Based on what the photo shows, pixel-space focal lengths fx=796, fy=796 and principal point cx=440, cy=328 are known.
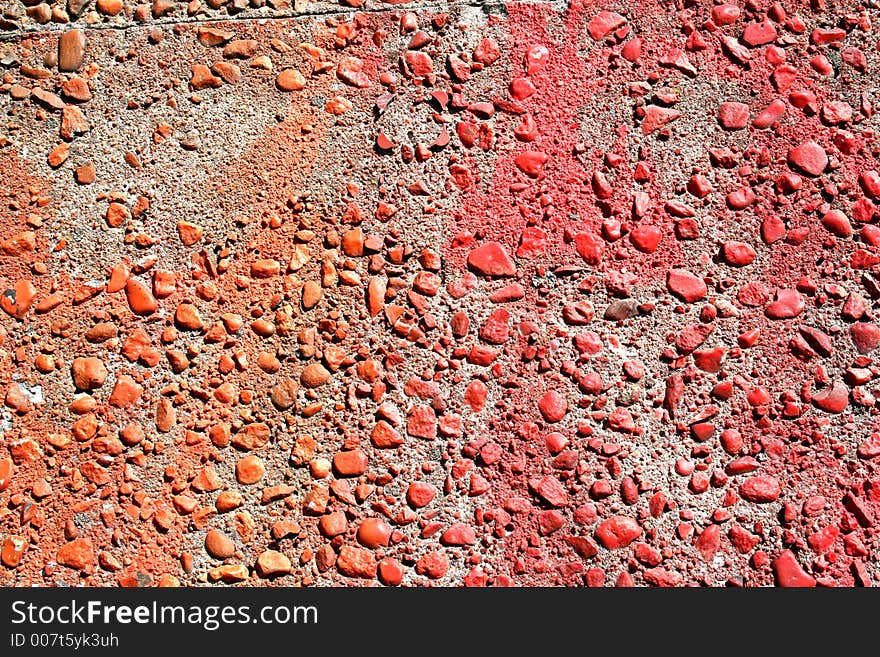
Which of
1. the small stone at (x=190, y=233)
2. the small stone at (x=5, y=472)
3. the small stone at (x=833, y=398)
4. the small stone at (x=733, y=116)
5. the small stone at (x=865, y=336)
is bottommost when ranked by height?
the small stone at (x=5, y=472)

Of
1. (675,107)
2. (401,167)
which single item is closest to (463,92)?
(401,167)

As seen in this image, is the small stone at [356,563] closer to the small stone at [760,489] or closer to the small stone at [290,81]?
the small stone at [760,489]

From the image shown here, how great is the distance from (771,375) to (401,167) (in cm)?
70

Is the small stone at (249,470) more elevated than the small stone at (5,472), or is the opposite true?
the small stone at (249,470)

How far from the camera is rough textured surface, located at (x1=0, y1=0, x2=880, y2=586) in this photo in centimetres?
128

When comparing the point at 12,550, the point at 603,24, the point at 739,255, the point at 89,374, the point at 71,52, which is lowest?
the point at 12,550

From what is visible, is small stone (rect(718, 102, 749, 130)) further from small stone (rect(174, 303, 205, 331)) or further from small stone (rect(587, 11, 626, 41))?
small stone (rect(174, 303, 205, 331))

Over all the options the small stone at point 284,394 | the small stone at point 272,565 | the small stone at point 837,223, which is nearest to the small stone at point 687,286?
the small stone at point 837,223

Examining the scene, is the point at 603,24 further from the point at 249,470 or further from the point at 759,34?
the point at 249,470

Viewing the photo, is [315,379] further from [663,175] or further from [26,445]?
[663,175]

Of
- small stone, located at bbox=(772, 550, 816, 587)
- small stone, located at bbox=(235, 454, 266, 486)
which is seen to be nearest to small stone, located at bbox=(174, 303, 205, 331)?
small stone, located at bbox=(235, 454, 266, 486)

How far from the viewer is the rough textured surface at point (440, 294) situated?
1.28m

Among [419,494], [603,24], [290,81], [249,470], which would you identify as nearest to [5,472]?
[249,470]

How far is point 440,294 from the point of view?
1.33m
